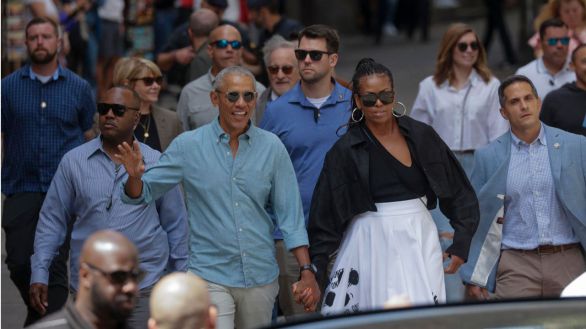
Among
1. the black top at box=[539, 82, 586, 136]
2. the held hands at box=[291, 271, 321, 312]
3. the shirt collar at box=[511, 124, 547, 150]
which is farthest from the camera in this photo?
the black top at box=[539, 82, 586, 136]

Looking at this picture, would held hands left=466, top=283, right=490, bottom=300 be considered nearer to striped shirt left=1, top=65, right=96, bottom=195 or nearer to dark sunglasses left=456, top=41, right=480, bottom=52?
dark sunglasses left=456, top=41, right=480, bottom=52

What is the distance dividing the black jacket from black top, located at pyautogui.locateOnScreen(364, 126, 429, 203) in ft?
0.13

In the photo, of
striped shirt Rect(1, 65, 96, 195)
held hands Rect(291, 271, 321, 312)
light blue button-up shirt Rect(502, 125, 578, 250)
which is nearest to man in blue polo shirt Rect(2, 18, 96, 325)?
striped shirt Rect(1, 65, 96, 195)

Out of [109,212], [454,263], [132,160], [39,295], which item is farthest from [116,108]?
[454,263]

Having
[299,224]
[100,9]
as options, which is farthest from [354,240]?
[100,9]

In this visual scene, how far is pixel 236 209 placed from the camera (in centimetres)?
797

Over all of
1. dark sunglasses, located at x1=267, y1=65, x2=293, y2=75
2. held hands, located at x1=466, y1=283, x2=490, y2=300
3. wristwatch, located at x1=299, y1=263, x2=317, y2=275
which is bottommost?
held hands, located at x1=466, y1=283, x2=490, y2=300

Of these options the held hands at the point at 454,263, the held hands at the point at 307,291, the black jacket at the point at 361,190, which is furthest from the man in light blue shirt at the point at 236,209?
the held hands at the point at 454,263

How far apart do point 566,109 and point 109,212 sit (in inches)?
134

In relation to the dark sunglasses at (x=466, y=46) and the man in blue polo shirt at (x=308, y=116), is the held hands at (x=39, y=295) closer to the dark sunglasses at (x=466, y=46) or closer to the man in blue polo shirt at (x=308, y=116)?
the man in blue polo shirt at (x=308, y=116)

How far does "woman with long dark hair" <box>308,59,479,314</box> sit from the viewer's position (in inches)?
311

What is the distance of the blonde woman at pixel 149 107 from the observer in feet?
31.7

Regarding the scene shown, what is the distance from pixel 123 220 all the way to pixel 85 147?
0.47 metres

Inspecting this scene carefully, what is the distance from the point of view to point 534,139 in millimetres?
8703
